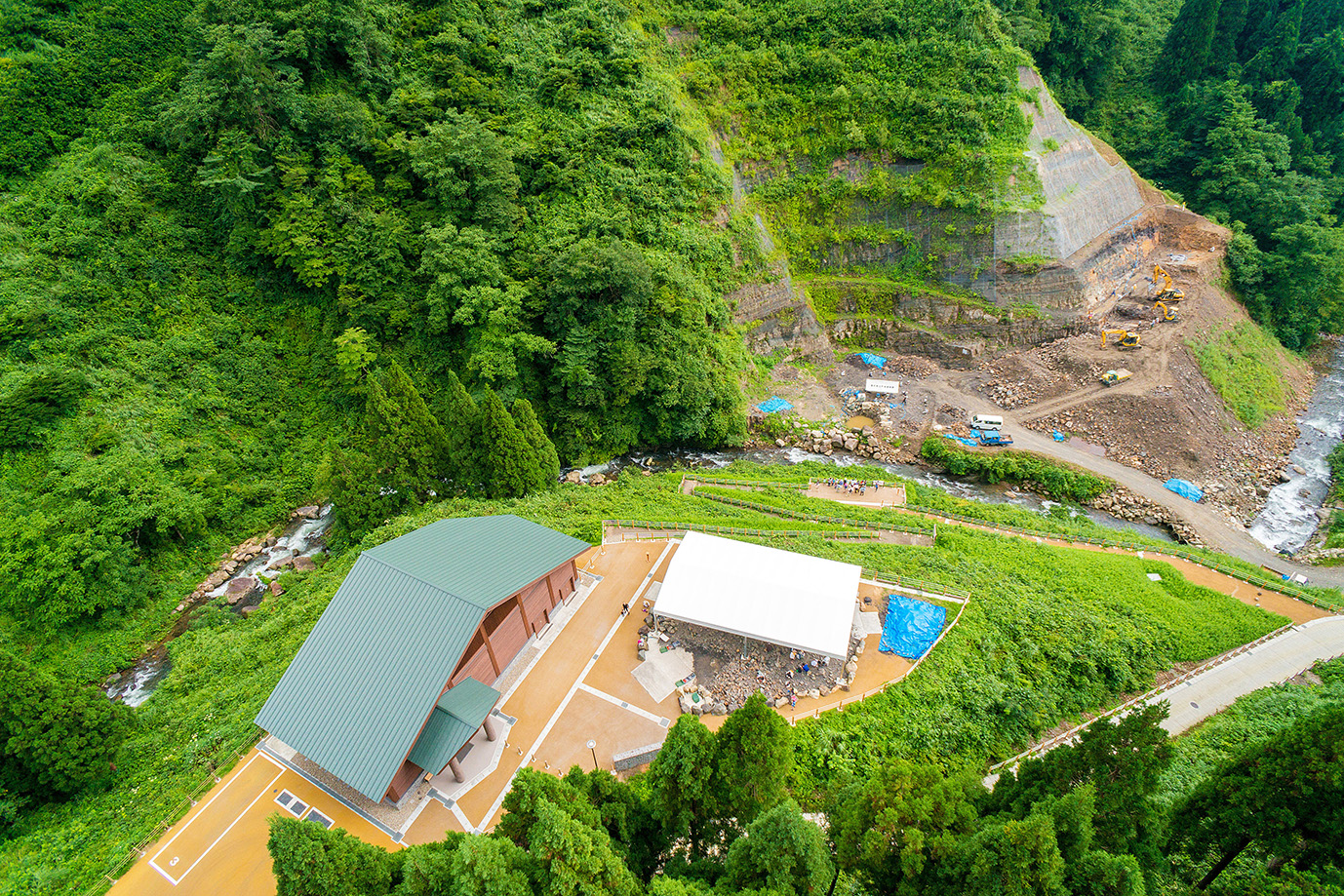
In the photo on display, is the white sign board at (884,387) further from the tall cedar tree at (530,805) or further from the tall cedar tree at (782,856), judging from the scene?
the tall cedar tree at (530,805)

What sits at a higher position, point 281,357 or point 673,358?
point 281,357

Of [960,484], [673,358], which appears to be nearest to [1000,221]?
[960,484]

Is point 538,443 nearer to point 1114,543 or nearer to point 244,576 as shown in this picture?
point 244,576

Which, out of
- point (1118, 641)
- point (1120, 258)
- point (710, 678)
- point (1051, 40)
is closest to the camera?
point (710, 678)

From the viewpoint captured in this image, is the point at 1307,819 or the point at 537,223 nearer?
the point at 1307,819

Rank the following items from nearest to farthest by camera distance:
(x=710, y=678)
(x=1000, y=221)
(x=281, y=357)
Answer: (x=710, y=678) < (x=281, y=357) < (x=1000, y=221)

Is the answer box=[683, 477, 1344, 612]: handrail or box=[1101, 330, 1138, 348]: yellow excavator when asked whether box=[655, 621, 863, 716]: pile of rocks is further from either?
box=[1101, 330, 1138, 348]: yellow excavator

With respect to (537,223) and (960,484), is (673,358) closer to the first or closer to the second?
(537,223)
